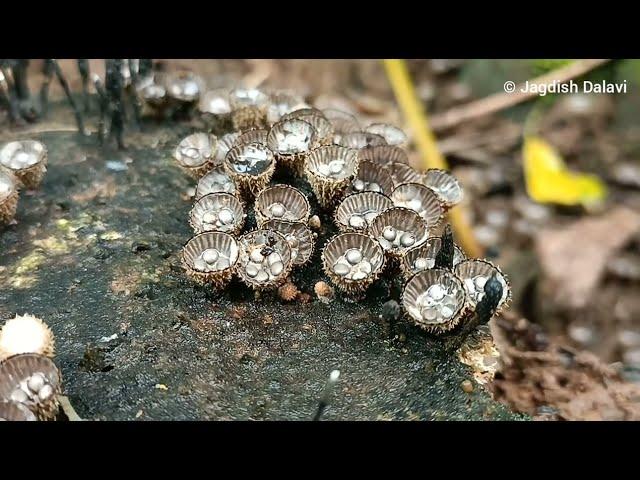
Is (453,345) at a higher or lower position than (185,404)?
higher

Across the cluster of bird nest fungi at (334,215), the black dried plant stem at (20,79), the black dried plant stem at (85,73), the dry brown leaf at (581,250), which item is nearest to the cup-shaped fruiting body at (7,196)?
the cluster of bird nest fungi at (334,215)

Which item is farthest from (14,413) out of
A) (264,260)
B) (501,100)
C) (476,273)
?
(501,100)

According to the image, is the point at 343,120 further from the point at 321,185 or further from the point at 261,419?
the point at 261,419

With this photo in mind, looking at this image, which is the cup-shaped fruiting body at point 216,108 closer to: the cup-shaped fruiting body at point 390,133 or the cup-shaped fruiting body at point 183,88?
the cup-shaped fruiting body at point 183,88

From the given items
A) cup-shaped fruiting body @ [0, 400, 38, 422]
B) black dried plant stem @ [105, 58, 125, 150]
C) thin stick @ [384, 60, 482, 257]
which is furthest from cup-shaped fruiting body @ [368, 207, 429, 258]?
thin stick @ [384, 60, 482, 257]

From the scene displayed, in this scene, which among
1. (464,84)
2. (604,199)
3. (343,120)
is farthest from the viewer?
(464,84)
